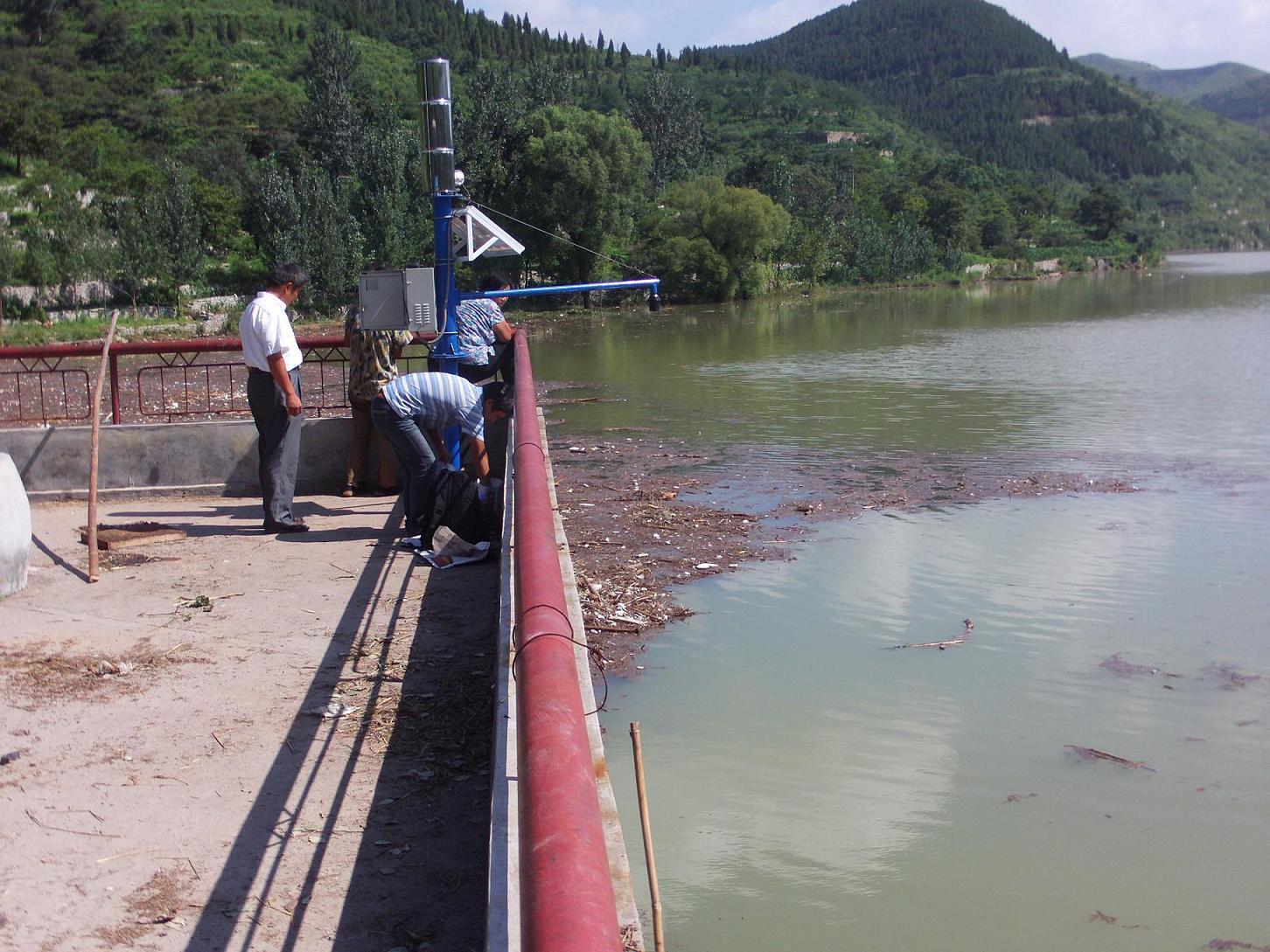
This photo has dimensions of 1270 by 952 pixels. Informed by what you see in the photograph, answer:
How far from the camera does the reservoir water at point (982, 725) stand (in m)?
5.02

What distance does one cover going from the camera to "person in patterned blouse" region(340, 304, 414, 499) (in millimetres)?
9203

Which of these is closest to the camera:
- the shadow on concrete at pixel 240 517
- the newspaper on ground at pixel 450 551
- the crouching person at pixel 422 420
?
the newspaper on ground at pixel 450 551

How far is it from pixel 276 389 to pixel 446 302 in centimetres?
158

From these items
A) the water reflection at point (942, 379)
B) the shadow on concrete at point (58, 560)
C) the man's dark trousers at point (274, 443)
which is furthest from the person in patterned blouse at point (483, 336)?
the water reflection at point (942, 379)

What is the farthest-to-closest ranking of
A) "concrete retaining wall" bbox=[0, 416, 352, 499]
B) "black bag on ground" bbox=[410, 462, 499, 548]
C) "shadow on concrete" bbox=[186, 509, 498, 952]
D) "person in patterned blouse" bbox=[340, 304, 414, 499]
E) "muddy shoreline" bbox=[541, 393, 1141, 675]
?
"concrete retaining wall" bbox=[0, 416, 352, 499] < "person in patterned blouse" bbox=[340, 304, 414, 499] < "muddy shoreline" bbox=[541, 393, 1141, 675] < "black bag on ground" bbox=[410, 462, 499, 548] < "shadow on concrete" bbox=[186, 509, 498, 952]

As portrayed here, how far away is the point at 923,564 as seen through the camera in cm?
976

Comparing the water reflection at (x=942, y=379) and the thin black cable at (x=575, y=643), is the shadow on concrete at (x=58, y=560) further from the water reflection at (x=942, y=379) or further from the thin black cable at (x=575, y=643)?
the water reflection at (x=942, y=379)

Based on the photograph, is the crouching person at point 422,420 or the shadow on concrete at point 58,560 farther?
the crouching person at point 422,420

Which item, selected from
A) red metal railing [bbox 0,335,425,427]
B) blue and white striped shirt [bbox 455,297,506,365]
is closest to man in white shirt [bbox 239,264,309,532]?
red metal railing [bbox 0,335,425,427]

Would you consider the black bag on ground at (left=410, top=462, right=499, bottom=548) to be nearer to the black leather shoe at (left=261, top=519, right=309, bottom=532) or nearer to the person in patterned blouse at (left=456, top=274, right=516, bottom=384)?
the black leather shoe at (left=261, top=519, right=309, bottom=532)

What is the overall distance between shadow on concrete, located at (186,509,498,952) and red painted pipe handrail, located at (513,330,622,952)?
1.31 m

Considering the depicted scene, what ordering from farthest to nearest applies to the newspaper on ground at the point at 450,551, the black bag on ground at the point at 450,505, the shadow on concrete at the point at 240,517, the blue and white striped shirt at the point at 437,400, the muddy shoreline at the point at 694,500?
the muddy shoreline at the point at 694,500 → the shadow on concrete at the point at 240,517 → the blue and white striped shirt at the point at 437,400 → the black bag on ground at the point at 450,505 → the newspaper on ground at the point at 450,551

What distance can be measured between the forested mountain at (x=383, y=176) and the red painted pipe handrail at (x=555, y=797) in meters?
11.4

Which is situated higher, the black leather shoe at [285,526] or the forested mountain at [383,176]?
the forested mountain at [383,176]
